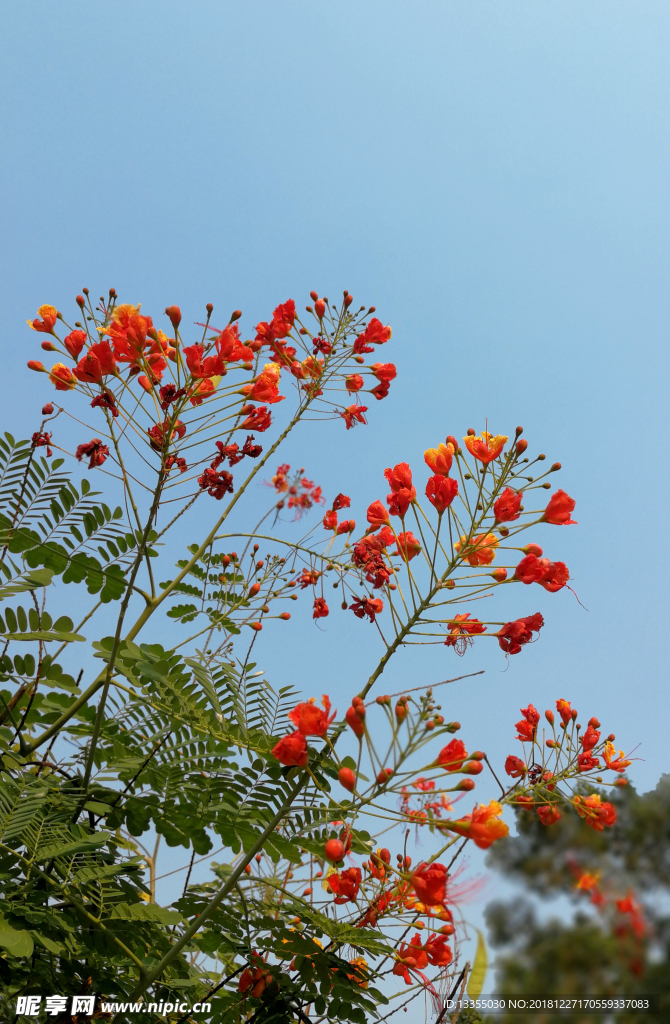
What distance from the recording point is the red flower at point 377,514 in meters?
2.06

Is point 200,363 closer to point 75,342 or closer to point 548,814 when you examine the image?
point 75,342

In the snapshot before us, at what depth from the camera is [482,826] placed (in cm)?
132

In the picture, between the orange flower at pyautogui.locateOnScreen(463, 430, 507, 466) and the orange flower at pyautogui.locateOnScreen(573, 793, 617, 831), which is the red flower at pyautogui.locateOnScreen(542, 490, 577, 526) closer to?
Result: the orange flower at pyautogui.locateOnScreen(463, 430, 507, 466)

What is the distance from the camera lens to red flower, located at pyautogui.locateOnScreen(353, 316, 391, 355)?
2.90m

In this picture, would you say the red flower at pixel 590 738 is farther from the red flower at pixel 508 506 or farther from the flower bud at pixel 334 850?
the flower bud at pixel 334 850

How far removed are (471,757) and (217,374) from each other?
4.06 feet

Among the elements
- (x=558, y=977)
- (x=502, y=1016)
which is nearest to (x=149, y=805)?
(x=502, y=1016)

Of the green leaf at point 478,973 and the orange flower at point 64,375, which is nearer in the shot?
the green leaf at point 478,973

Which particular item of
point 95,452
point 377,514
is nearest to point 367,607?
point 377,514

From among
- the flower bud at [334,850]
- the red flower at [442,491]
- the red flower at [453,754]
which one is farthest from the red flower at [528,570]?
the flower bud at [334,850]

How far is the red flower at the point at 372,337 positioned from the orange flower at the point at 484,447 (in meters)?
1.12

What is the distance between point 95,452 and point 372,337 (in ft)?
4.12

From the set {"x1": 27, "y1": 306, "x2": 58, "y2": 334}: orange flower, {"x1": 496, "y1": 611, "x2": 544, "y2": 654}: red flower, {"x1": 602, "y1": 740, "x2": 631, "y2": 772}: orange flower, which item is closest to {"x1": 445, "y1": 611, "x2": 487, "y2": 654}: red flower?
{"x1": 496, "y1": 611, "x2": 544, "y2": 654}: red flower

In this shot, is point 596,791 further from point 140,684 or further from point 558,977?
point 140,684
